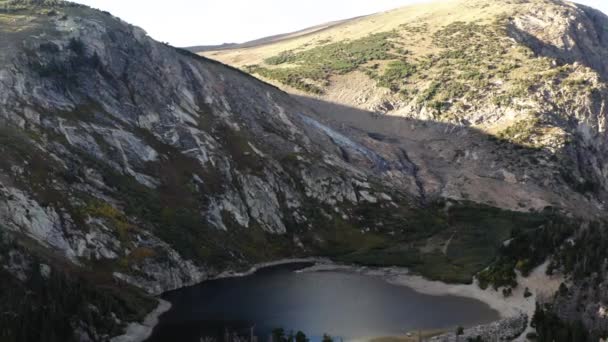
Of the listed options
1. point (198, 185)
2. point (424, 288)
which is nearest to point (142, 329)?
point (424, 288)

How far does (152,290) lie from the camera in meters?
94.3

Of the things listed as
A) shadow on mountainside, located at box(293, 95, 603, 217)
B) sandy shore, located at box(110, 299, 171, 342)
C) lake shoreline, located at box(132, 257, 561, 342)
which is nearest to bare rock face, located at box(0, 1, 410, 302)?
lake shoreline, located at box(132, 257, 561, 342)

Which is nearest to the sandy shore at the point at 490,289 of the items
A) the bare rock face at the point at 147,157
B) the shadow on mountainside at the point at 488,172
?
the bare rock face at the point at 147,157

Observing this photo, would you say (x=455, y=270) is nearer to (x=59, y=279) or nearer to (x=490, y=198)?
(x=490, y=198)

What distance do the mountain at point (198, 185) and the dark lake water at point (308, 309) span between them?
674 cm

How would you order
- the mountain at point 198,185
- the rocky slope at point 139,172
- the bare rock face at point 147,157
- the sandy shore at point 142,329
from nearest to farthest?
1. the sandy shore at point 142,329
2. the rocky slope at point 139,172
3. the mountain at point 198,185
4. the bare rock face at point 147,157

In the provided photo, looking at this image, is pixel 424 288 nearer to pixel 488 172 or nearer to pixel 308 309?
pixel 308 309

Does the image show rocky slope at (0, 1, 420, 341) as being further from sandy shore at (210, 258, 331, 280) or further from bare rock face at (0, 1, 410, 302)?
sandy shore at (210, 258, 331, 280)

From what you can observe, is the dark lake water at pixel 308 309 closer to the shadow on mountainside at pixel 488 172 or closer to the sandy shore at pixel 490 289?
the sandy shore at pixel 490 289

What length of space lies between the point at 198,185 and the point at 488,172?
9399cm

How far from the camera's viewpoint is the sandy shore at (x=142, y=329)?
72438 mm

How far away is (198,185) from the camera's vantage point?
5059 inches

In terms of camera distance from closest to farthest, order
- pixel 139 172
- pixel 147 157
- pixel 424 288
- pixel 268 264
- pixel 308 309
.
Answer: pixel 308 309, pixel 424 288, pixel 268 264, pixel 139 172, pixel 147 157

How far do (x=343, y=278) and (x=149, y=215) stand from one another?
37378mm
